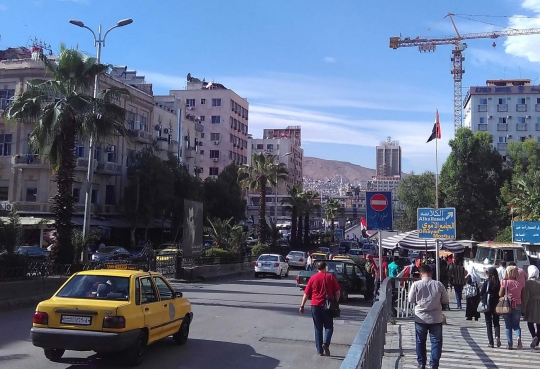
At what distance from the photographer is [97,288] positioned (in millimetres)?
9203

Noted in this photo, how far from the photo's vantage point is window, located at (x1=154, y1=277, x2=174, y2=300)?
1020 cm

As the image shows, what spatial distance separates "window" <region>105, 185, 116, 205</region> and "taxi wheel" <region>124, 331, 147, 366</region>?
1728 inches

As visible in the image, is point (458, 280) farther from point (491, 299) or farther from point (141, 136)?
point (141, 136)

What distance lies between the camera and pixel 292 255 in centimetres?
4625

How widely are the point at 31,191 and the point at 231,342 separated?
40.1 meters

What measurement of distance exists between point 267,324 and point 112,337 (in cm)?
659

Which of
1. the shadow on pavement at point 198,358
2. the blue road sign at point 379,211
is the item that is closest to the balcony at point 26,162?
the blue road sign at point 379,211

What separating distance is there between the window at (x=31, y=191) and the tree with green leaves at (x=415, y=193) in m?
37.7

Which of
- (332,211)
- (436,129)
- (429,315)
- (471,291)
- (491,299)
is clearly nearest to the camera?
(429,315)

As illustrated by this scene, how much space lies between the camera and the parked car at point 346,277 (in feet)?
69.7

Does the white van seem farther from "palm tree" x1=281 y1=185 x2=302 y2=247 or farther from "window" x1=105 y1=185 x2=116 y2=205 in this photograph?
"palm tree" x1=281 y1=185 x2=302 y2=247

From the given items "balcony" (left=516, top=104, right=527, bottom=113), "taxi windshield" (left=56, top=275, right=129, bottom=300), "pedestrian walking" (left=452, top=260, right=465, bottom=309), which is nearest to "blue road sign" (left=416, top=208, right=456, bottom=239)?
"pedestrian walking" (left=452, top=260, right=465, bottom=309)

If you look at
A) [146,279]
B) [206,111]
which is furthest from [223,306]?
[206,111]

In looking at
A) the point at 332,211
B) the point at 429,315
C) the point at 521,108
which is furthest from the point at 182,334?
the point at 332,211
